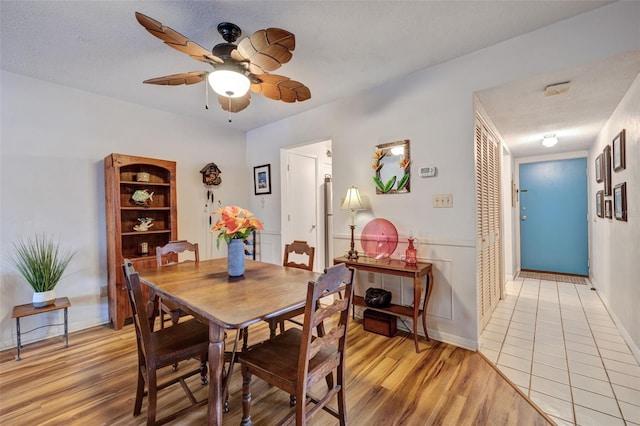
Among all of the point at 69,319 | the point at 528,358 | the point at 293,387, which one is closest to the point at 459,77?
the point at 528,358

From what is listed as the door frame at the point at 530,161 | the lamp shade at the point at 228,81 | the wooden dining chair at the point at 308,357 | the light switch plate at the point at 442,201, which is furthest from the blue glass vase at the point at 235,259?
the door frame at the point at 530,161

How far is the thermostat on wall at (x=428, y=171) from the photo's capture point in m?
2.54

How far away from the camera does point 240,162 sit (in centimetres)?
441

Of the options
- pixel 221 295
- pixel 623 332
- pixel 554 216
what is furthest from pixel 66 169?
pixel 554 216

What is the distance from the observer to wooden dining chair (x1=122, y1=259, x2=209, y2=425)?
1.35 metres

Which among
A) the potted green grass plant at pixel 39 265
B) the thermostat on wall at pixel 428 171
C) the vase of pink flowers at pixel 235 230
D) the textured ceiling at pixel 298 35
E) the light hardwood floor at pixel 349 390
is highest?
the textured ceiling at pixel 298 35

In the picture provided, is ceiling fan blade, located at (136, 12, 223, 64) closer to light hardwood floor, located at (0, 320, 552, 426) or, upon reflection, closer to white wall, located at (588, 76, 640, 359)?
light hardwood floor, located at (0, 320, 552, 426)

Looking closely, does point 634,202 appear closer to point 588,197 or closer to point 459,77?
point 459,77

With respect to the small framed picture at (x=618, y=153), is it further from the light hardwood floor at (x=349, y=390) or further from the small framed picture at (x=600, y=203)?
the light hardwood floor at (x=349, y=390)

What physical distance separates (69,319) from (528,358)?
4258mm

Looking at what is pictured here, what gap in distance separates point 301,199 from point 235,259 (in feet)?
8.16

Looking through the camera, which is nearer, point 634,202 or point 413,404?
point 413,404

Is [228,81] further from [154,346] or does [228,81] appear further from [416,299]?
[416,299]

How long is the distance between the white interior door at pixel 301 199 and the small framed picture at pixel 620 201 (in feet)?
11.2
